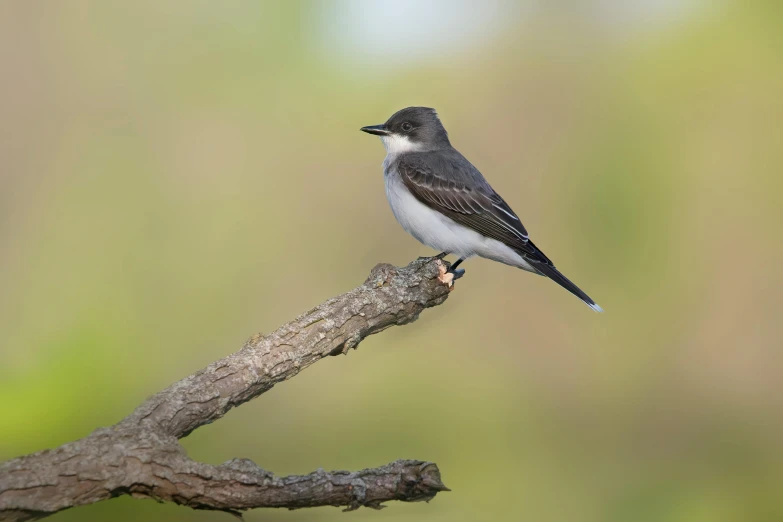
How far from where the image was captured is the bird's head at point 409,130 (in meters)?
6.97

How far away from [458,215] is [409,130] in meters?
1.29

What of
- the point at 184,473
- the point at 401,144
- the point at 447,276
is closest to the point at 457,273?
the point at 447,276

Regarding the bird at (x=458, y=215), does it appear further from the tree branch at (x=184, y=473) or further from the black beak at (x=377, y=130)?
the tree branch at (x=184, y=473)

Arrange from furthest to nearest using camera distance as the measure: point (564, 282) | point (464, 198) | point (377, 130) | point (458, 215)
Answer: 1. point (377, 130)
2. point (464, 198)
3. point (458, 215)
4. point (564, 282)

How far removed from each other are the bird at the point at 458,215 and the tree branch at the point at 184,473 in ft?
7.21

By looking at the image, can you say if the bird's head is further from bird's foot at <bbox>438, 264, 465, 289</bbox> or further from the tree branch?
the tree branch

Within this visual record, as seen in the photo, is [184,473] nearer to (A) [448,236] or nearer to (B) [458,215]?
(A) [448,236]

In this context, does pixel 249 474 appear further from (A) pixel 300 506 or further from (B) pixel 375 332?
(B) pixel 375 332

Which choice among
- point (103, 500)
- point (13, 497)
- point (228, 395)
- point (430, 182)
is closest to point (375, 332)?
point (228, 395)

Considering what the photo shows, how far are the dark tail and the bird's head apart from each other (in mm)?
1759

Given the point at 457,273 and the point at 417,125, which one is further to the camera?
the point at 417,125

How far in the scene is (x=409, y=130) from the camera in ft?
23.0

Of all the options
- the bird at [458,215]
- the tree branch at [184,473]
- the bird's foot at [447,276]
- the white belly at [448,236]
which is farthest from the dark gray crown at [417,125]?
the tree branch at [184,473]

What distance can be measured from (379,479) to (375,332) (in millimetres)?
1715
